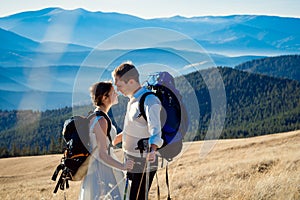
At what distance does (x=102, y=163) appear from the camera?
522 cm

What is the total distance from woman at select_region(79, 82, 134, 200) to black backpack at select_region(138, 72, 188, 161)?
497mm

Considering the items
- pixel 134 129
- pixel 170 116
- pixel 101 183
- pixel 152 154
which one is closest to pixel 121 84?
pixel 134 129

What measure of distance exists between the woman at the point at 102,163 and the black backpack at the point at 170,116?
50 centimetres

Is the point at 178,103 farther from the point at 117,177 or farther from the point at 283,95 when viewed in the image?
the point at 283,95

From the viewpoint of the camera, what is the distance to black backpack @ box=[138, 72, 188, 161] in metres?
4.73

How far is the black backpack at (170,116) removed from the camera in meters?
4.73

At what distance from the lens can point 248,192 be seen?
243 inches

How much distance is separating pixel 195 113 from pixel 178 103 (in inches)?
35.7

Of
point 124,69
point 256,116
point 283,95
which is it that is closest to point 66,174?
point 124,69

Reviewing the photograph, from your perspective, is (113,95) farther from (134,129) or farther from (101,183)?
(101,183)

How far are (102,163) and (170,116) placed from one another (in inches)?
46.1

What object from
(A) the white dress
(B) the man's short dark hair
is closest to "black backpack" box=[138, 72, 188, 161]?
(B) the man's short dark hair

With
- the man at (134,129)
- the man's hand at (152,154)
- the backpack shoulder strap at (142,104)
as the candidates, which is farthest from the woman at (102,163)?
the backpack shoulder strap at (142,104)

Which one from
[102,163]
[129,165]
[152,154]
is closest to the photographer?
[152,154]
